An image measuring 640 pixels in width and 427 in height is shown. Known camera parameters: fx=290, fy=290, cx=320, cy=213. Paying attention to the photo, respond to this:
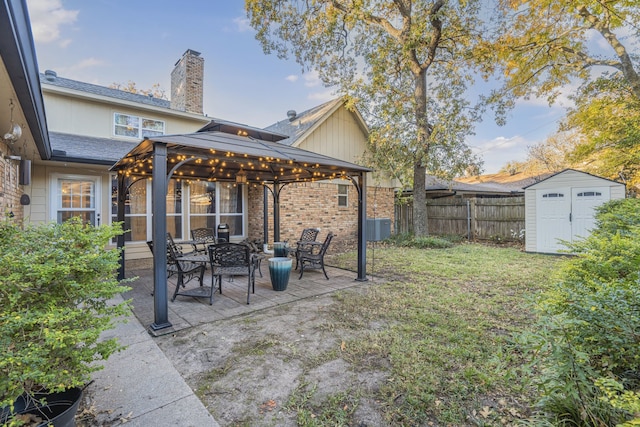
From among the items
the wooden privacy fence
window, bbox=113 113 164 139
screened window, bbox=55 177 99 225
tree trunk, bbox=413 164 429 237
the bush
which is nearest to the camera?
the bush

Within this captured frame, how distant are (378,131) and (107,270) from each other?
10860 mm

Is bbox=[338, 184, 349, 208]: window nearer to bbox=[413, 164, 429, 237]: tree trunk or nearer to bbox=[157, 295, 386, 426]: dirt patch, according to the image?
bbox=[413, 164, 429, 237]: tree trunk

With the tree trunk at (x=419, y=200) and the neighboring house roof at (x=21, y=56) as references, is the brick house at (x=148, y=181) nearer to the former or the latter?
the tree trunk at (x=419, y=200)

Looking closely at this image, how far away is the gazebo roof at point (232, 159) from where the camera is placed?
4.19 metres

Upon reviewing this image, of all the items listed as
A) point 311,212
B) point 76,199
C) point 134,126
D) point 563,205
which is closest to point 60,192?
point 76,199

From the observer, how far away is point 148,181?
27.2 ft

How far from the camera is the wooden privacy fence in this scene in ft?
38.8

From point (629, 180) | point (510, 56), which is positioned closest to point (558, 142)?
point (629, 180)

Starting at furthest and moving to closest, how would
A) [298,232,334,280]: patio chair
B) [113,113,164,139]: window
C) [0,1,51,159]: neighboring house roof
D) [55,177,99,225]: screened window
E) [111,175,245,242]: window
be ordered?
[113,113,164,139]: window, [111,175,245,242]: window, [55,177,99,225]: screened window, [298,232,334,280]: patio chair, [0,1,51,159]: neighboring house roof

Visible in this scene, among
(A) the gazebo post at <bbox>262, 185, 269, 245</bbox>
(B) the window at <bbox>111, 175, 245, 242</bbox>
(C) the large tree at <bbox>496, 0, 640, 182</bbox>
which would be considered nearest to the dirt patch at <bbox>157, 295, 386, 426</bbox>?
(B) the window at <bbox>111, 175, 245, 242</bbox>

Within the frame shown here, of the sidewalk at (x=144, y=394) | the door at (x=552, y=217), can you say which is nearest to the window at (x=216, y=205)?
the sidewalk at (x=144, y=394)

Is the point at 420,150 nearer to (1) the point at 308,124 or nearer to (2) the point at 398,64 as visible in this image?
(2) the point at 398,64

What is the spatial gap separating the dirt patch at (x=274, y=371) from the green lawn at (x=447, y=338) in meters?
0.22

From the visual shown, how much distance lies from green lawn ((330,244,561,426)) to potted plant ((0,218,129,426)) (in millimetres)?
2169
